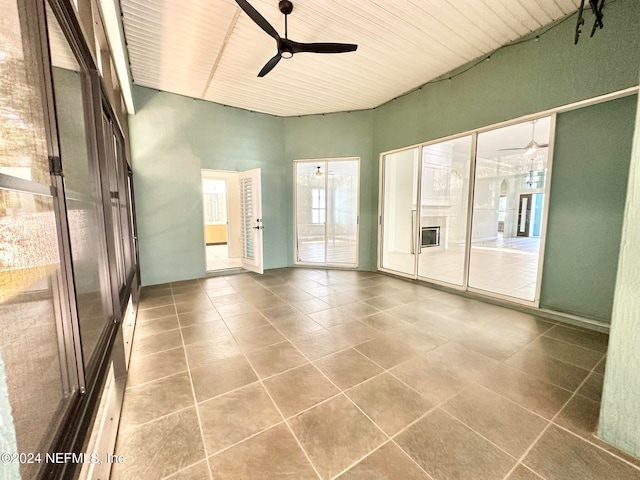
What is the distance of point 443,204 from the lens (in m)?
7.15

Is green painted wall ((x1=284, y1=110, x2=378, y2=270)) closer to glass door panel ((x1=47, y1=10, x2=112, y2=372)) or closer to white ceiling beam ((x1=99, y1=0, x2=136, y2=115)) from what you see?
white ceiling beam ((x1=99, y1=0, x2=136, y2=115))

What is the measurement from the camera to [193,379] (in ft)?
6.81

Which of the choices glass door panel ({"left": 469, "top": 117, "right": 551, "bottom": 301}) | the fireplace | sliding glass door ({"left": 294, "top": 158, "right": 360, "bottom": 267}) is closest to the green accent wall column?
glass door panel ({"left": 469, "top": 117, "right": 551, "bottom": 301})

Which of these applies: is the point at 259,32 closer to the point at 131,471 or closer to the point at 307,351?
the point at 307,351

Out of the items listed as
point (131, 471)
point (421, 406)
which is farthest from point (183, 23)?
point (421, 406)

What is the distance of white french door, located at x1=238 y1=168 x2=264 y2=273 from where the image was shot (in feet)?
16.4

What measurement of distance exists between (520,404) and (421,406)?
708mm

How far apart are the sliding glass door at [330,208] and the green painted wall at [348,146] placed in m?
0.42

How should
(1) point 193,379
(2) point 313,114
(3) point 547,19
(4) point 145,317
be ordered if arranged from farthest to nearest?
(2) point 313,114
(4) point 145,317
(3) point 547,19
(1) point 193,379

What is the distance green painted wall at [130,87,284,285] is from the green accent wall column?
18.0 feet

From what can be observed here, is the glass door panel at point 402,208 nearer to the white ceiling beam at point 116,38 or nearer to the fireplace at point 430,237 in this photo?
the fireplace at point 430,237

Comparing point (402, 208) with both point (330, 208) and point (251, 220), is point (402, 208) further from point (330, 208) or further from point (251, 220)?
point (251, 220)

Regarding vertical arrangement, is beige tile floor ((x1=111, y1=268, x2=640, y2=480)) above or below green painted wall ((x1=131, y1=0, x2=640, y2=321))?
below

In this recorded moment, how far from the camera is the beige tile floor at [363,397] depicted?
4.55 ft
